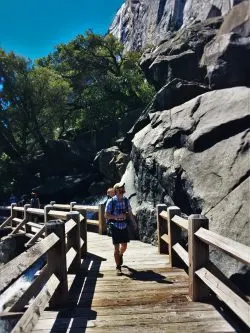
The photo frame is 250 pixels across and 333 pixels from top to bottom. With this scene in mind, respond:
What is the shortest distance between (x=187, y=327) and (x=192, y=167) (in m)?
8.76

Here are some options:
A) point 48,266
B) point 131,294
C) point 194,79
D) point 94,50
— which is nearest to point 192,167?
point 131,294

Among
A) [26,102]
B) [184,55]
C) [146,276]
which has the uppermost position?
[184,55]

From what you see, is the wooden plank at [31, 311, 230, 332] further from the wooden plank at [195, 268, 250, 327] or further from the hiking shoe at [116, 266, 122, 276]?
the hiking shoe at [116, 266, 122, 276]

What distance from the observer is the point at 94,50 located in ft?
132

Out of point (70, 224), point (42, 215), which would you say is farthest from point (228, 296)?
point (42, 215)

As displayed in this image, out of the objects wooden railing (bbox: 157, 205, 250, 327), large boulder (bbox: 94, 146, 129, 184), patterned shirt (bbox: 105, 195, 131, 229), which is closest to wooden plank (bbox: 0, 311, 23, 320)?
wooden railing (bbox: 157, 205, 250, 327)

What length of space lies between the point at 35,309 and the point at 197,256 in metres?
2.57

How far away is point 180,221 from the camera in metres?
7.73

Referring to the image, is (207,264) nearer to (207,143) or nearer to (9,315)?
(9,315)

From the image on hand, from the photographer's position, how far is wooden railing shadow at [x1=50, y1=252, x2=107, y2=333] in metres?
5.31

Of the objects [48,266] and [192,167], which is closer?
[48,266]

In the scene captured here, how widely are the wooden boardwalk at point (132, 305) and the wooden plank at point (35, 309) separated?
1.37 ft

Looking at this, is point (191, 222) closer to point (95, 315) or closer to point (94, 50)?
point (95, 315)

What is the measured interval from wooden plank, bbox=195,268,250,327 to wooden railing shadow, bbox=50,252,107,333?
1.69 metres
